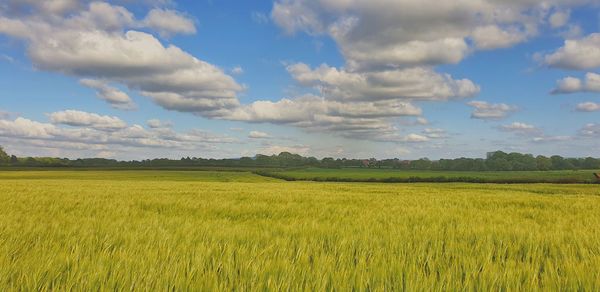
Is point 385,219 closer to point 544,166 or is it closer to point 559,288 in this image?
point 559,288

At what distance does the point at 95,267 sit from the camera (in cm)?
283

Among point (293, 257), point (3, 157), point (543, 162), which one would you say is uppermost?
point (543, 162)

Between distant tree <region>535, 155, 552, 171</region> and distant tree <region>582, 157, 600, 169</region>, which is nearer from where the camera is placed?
distant tree <region>582, 157, 600, 169</region>

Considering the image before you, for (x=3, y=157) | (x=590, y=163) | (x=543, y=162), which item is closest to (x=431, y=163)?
(x=543, y=162)

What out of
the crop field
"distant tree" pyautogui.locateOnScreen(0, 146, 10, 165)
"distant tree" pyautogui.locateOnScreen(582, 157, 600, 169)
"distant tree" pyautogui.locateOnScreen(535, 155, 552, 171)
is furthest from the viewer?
"distant tree" pyautogui.locateOnScreen(535, 155, 552, 171)

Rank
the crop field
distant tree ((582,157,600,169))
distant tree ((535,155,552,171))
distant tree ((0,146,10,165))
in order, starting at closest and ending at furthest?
the crop field, distant tree ((0,146,10,165)), distant tree ((582,157,600,169)), distant tree ((535,155,552,171))

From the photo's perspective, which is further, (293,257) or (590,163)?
(590,163)

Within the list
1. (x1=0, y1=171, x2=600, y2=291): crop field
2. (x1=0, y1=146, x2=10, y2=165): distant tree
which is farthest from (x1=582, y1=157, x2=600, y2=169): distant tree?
(x1=0, y1=146, x2=10, y2=165): distant tree

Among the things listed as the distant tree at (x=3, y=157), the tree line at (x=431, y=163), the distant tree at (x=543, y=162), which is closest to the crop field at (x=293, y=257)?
the tree line at (x=431, y=163)

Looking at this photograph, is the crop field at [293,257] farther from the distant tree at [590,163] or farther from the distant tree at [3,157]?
the distant tree at [590,163]

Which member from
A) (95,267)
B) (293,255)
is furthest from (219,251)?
(95,267)

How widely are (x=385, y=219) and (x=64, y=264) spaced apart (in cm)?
456

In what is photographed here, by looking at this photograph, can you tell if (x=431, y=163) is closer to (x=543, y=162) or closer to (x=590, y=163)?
(x=543, y=162)

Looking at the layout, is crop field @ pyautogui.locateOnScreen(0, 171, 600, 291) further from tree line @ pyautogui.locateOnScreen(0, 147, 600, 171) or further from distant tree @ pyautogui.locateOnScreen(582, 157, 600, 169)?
distant tree @ pyautogui.locateOnScreen(582, 157, 600, 169)
